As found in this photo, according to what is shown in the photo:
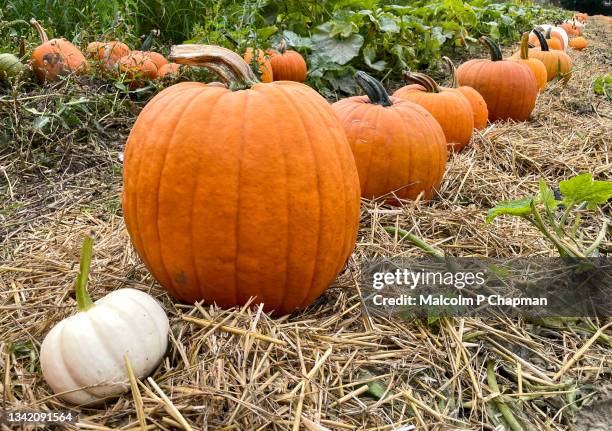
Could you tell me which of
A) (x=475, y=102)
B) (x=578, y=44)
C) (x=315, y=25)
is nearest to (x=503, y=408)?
(x=475, y=102)

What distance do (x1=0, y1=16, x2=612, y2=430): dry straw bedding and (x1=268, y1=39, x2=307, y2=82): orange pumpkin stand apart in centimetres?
277

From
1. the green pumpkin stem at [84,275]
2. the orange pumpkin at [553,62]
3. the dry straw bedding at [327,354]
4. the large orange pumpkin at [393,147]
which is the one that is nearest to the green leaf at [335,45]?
the orange pumpkin at [553,62]

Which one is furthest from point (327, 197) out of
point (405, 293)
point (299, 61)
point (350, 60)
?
point (350, 60)

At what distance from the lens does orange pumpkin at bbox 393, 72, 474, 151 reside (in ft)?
11.3

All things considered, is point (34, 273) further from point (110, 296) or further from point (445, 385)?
point (445, 385)

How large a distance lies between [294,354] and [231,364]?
19cm

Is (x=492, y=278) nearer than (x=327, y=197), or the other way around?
(x=327, y=197)

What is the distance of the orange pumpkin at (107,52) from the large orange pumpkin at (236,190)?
8.61 feet

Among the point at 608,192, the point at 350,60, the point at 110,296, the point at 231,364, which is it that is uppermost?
the point at 608,192

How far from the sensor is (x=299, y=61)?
521 cm

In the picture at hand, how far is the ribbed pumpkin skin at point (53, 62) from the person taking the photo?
4.00 metres

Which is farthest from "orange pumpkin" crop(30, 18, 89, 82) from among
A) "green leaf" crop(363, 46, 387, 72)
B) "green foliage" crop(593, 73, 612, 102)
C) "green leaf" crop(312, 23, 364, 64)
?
"green foliage" crop(593, 73, 612, 102)

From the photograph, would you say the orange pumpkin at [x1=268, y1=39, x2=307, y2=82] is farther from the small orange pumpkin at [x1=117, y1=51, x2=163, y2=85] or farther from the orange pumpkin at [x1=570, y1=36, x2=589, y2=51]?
the orange pumpkin at [x1=570, y1=36, x2=589, y2=51]

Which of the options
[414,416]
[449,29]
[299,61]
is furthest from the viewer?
[449,29]
